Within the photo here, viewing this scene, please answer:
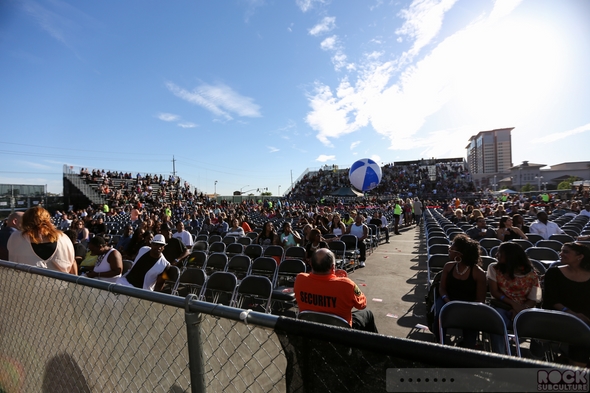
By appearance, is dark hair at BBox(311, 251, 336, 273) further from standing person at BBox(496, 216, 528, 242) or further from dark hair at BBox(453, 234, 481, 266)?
standing person at BBox(496, 216, 528, 242)

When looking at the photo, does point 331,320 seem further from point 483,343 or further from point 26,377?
point 26,377

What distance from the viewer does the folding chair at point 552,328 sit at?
2621mm

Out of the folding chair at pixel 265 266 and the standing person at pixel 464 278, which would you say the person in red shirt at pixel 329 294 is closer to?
the standing person at pixel 464 278

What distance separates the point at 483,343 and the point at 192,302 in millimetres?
3480

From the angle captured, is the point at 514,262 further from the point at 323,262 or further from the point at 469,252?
the point at 323,262

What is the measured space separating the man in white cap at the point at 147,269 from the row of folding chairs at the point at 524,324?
3914 millimetres

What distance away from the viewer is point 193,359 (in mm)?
1374

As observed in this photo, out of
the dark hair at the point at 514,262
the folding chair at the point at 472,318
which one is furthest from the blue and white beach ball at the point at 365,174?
the folding chair at the point at 472,318

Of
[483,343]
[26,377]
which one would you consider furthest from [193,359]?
[483,343]

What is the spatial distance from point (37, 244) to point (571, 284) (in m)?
6.08

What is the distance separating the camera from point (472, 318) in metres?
3.06

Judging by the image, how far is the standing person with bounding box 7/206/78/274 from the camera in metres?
3.27

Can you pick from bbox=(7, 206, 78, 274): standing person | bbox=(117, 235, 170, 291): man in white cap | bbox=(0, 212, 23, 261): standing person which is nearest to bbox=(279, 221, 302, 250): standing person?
bbox=(117, 235, 170, 291): man in white cap

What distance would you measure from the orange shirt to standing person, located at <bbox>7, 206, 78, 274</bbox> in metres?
2.80
